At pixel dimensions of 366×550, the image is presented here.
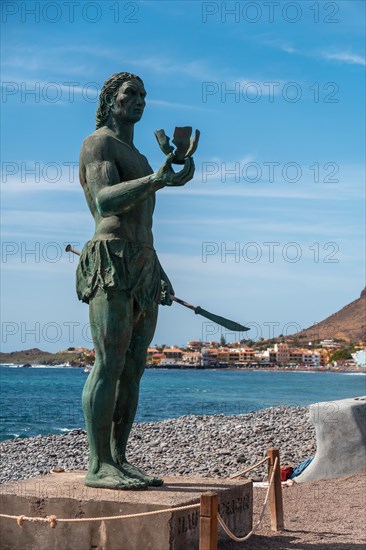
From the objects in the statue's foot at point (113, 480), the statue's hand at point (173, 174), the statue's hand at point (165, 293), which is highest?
the statue's hand at point (173, 174)

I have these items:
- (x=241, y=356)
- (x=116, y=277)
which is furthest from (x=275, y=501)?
(x=241, y=356)

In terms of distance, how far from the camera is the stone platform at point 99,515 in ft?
20.9

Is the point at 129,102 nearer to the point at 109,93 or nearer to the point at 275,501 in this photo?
the point at 109,93

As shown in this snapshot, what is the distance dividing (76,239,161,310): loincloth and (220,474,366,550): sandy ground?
2.30 metres

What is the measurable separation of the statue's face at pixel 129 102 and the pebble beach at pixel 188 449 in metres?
8.56

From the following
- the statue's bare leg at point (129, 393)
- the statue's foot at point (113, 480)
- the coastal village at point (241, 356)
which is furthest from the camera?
the coastal village at point (241, 356)

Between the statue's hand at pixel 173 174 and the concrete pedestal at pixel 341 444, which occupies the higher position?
the statue's hand at pixel 173 174

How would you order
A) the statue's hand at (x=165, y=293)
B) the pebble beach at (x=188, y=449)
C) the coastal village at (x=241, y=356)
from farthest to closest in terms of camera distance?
the coastal village at (x=241, y=356) < the pebble beach at (x=188, y=449) < the statue's hand at (x=165, y=293)

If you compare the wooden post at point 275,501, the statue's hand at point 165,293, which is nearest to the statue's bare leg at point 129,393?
the statue's hand at point 165,293

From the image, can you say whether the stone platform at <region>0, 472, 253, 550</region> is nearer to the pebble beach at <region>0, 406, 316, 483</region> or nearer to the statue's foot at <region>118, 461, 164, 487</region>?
the statue's foot at <region>118, 461, 164, 487</region>

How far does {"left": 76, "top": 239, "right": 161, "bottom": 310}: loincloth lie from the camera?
685 centimetres

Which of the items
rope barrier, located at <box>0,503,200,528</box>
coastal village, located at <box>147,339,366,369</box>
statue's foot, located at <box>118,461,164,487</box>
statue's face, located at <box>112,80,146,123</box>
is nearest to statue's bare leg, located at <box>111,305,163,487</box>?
statue's foot, located at <box>118,461,164,487</box>

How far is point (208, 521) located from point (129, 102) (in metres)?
3.37

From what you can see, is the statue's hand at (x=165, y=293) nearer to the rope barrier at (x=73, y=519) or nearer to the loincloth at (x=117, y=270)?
the loincloth at (x=117, y=270)
